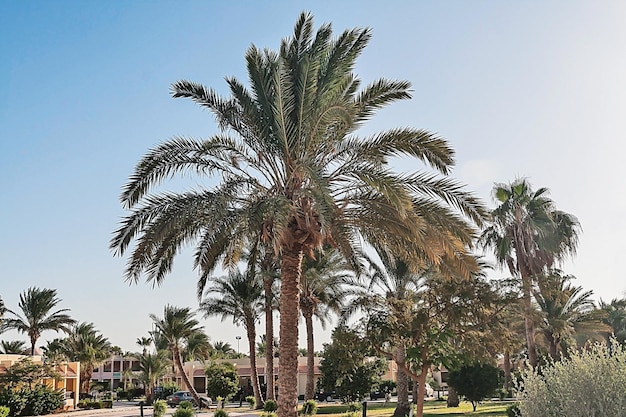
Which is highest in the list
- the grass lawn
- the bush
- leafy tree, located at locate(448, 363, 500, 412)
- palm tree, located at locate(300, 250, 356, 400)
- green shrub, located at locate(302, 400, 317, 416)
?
palm tree, located at locate(300, 250, 356, 400)

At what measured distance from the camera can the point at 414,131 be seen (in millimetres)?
14297

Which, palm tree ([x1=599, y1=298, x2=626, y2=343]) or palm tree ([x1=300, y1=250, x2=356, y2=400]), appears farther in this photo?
palm tree ([x1=599, y1=298, x2=626, y2=343])

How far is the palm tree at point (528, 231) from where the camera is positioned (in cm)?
3014

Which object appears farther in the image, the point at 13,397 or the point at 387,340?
the point at 13,397

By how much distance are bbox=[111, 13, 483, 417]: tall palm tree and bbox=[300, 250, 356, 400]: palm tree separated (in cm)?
1783

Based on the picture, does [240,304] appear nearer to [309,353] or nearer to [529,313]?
[309,353]

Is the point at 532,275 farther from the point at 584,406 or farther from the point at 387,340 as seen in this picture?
the point at 584,406

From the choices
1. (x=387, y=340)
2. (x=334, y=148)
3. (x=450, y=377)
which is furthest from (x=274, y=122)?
(x=450, y=377)

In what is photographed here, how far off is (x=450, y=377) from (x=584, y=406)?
26.2 m

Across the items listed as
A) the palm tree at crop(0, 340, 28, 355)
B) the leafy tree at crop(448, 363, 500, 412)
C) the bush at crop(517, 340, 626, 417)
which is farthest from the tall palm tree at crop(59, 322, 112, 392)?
the bush at crop(517, 340, 626, 417)

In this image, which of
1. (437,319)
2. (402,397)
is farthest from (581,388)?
(402,397)

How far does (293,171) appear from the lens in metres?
14.0

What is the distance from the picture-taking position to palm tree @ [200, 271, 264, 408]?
1492 inches

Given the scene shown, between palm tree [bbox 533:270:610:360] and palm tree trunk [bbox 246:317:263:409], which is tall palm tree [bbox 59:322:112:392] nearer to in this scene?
palm tree trunk [bbox 246:317:263:409]
